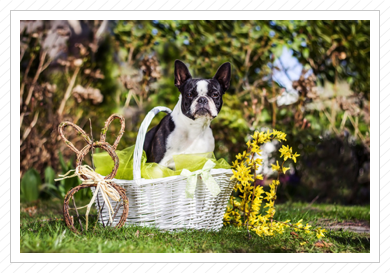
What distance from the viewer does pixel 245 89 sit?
177 inches

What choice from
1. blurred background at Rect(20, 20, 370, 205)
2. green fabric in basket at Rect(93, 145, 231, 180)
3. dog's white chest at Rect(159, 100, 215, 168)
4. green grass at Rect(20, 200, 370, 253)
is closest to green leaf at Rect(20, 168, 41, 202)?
blurred background at Rect(20, 20, 370, 205)

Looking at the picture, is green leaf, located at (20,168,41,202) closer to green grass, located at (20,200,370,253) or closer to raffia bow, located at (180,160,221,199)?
green grass, located at (20,200,370,253)

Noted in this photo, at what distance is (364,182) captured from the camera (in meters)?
4.38

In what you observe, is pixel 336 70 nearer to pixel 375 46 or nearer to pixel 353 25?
pixel 353 25

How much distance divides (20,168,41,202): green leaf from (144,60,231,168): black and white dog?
1970 millimetres

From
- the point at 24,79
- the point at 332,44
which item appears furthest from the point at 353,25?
the point at 24,79

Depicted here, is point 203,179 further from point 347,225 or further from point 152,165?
point 347,225

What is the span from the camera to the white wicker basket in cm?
217

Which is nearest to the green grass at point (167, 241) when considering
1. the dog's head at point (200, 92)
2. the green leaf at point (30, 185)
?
the dog's head at point (200, 92)

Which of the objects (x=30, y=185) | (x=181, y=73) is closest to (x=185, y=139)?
(x=181, y=73)

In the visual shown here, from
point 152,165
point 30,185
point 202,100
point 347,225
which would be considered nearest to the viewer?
point 152,165

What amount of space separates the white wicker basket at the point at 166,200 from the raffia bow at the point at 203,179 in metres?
0.03

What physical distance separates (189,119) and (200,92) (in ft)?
0.72

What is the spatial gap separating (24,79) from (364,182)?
452 cm
